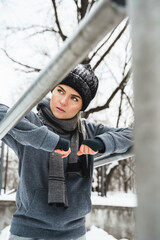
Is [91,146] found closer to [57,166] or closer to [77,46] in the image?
[57,166]

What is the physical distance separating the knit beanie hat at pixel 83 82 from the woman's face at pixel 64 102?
0.03m

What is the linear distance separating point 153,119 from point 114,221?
3.49 meters

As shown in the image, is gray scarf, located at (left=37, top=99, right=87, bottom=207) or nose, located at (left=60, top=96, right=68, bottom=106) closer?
gray scarf, located at (left=37, top=99, right=87, bottom=207)

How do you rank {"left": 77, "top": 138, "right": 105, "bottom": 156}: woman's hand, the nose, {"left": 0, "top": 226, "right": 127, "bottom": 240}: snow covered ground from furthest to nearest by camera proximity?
{"left": 0, "top": 226, "right": 127, "bottom": 240}: snow covered ground, the nose, {"left": 77, "top": 138, "right": 105, "bottom": 156}: woman's hand

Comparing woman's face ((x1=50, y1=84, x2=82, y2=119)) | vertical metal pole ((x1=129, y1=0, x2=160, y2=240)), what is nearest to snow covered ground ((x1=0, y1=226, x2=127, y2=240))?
woman's face ((x1=50, y1=84, x2=82, y2=119))

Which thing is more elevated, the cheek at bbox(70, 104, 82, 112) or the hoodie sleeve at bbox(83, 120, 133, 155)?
the cheek at bbox(70, 104, 82, 112)

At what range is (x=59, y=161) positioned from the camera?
4.51 ft

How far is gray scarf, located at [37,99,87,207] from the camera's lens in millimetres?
1283

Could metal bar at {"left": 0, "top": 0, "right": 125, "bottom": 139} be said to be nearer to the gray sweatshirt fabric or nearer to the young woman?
the young woman

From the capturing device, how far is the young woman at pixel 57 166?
1197 mm

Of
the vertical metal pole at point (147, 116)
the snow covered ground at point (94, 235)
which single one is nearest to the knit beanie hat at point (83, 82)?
the vertical metal pole at point (147, 116)

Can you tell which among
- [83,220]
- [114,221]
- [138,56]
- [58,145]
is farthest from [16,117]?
[114,221]

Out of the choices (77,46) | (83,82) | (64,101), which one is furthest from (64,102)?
(77,46)

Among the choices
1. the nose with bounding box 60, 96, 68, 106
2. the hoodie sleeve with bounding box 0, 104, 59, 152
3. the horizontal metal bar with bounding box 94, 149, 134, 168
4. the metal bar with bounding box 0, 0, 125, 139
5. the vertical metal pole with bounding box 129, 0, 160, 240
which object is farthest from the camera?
the nose with bounding box 60, 96, 68, 106
